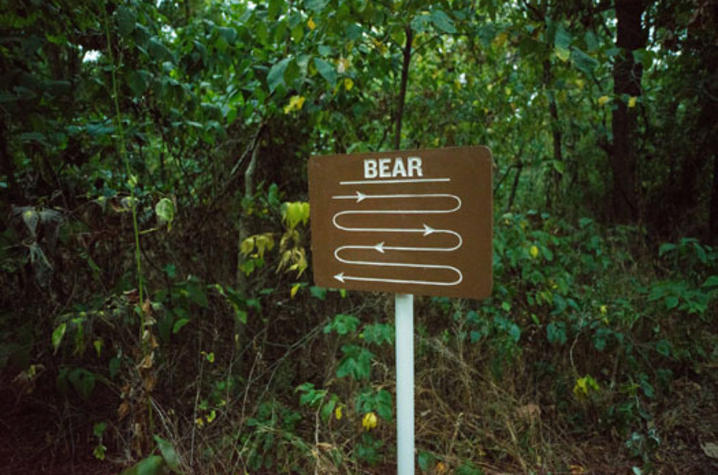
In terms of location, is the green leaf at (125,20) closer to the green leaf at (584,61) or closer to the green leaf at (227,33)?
the green leaf at (227,33)

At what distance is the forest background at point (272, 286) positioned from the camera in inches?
83.5

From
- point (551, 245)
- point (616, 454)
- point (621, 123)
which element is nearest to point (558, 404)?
point (616, 454)

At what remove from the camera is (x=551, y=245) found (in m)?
3.77

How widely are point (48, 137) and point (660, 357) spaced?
3.74 meters

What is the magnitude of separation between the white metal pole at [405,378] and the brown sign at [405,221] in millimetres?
103

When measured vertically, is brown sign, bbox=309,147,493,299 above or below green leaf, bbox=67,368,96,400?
above

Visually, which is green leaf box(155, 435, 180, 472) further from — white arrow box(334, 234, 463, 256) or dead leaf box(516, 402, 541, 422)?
dead leaf box(516, 402, 541, 422)

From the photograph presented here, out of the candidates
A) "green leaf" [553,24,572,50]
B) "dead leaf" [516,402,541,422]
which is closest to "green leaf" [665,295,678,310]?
"dead leaf" [516,402,541,422]

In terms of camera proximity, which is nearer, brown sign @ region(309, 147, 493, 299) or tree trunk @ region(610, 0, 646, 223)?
brown sign @ region(309, 147, 493, 299)

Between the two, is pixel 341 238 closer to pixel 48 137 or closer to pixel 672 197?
pixel 48 137

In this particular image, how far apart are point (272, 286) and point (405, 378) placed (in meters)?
1.92

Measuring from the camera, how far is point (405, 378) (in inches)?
64.1

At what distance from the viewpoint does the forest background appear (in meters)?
2.12

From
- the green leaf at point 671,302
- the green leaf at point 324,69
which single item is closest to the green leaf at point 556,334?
the green leaf at point 671,302
